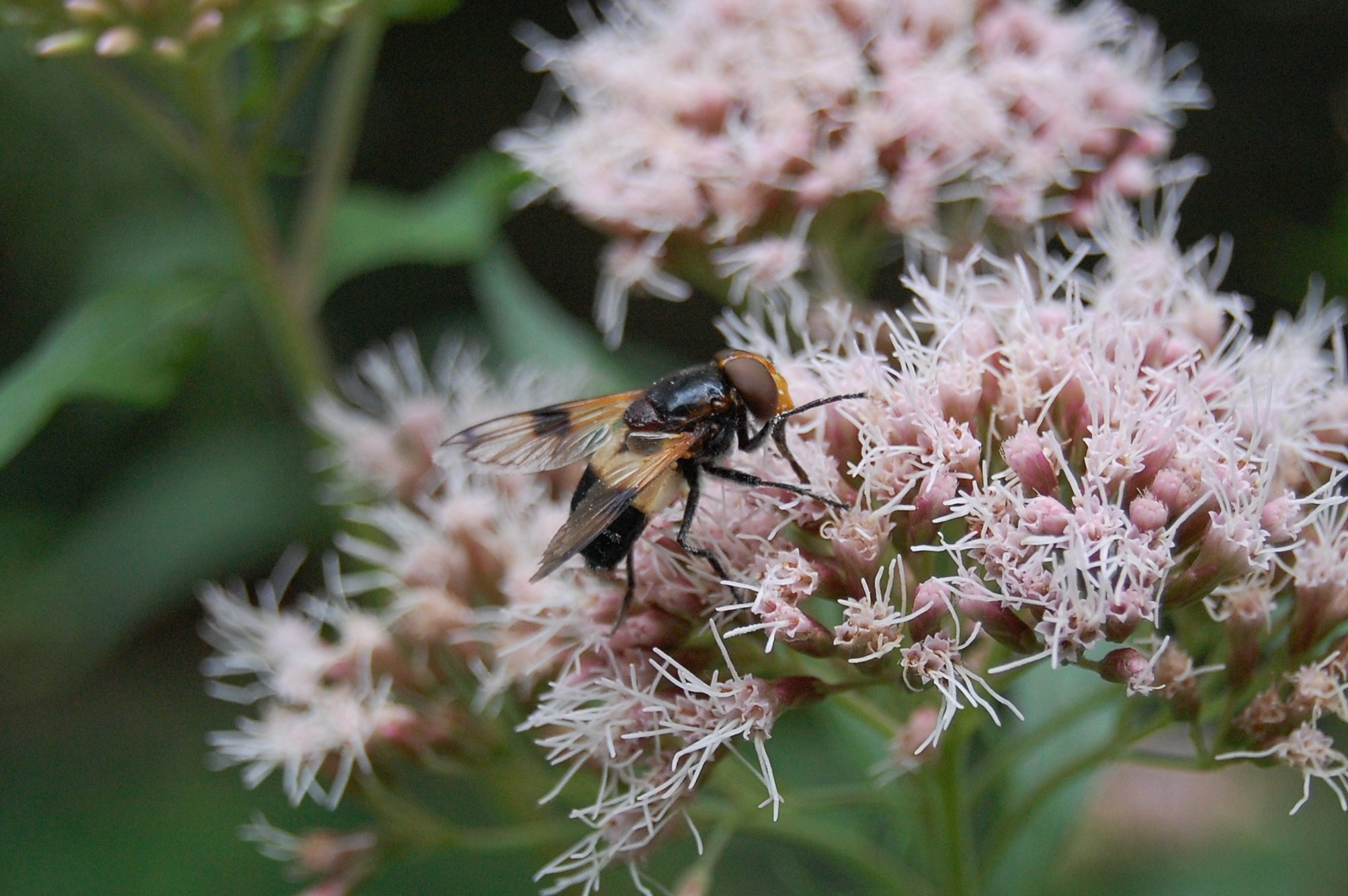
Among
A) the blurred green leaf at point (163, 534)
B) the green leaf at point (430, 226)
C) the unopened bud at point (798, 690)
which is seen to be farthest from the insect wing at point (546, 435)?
the blurred green leaf at point (163, 534)

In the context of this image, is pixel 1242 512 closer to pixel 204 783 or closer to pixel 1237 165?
pixel 204 783

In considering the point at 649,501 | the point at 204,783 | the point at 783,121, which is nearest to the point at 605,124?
the point at 783,121

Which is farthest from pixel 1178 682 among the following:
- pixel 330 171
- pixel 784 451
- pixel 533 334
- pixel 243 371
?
pixel 243 371

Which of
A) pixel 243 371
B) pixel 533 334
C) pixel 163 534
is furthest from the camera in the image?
pixel 243 371

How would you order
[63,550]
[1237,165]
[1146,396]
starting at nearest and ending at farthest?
[1146,396] → [63,550] → [1237,165]

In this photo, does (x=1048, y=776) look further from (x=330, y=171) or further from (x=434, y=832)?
(x=330, y=171)

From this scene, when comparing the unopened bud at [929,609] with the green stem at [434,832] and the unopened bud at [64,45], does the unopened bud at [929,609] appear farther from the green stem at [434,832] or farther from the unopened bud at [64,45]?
the unopened bud at [64,45]
